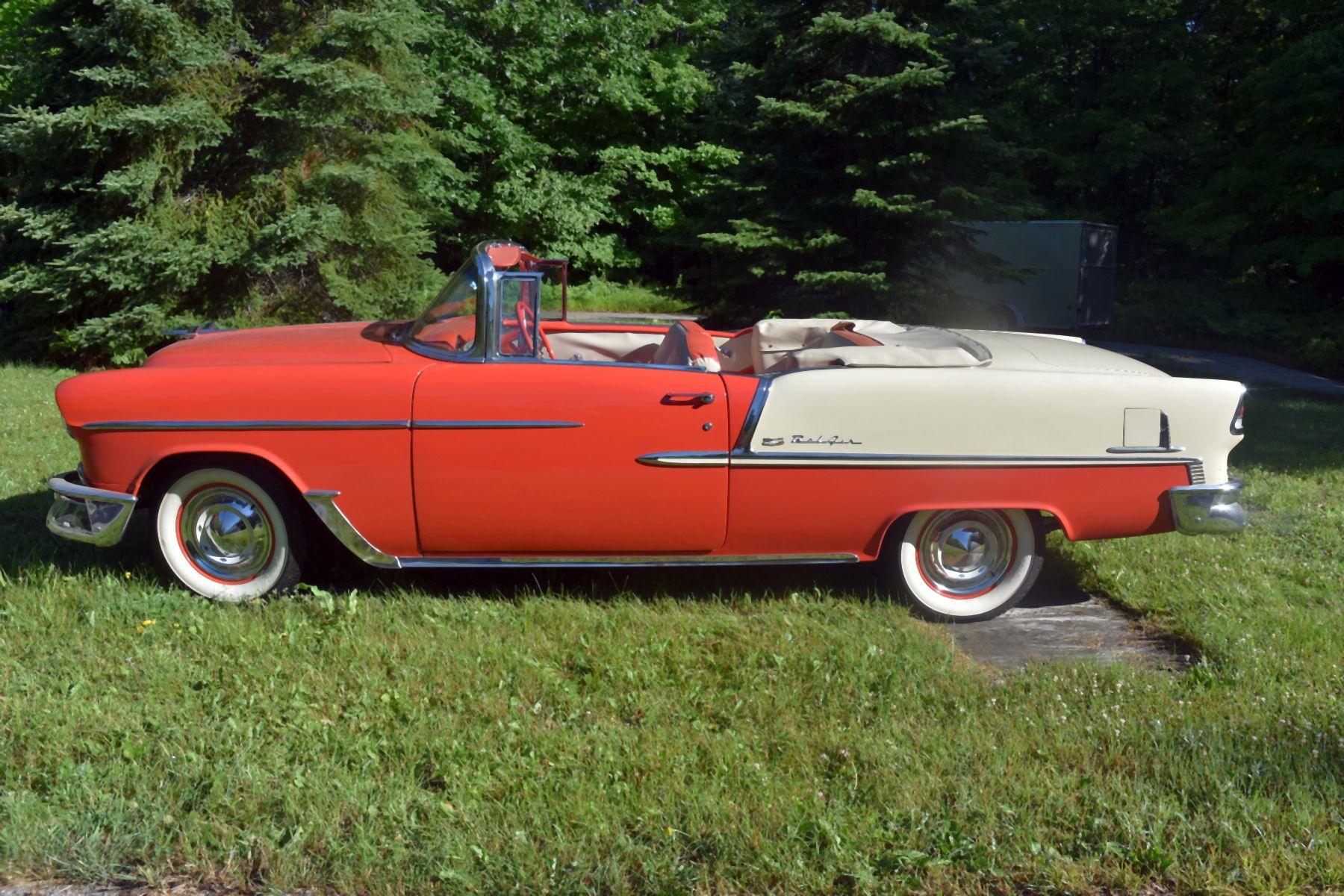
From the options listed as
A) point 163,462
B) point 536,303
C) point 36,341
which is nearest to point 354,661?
point 163,462

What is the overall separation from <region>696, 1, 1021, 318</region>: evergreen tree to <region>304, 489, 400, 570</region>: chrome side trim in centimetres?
866

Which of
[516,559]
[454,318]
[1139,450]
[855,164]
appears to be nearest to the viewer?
[516,559]

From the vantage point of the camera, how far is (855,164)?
41.8ft

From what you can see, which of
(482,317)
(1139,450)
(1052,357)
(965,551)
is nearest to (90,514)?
(482,317)

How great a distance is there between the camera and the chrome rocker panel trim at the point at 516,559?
4.46 metres

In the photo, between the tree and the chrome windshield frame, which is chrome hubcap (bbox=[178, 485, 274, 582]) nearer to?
the chrome windshield frame

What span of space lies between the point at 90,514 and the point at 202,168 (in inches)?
407

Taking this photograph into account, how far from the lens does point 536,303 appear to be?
16.0 feet

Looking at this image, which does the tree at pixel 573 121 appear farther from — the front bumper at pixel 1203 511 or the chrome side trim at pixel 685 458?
the chrome side trim at pixel 685 458

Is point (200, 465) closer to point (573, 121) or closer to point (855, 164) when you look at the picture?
point (855, 164)

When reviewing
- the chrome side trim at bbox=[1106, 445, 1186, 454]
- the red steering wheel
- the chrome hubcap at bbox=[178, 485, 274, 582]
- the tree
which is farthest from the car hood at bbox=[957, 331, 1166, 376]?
the tree

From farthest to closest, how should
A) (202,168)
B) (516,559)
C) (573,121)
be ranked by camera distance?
(573,121), (202,168), (516,559)

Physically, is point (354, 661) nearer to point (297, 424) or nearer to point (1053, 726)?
point (297, 424)

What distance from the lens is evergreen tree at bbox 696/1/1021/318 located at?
41.0 ft
